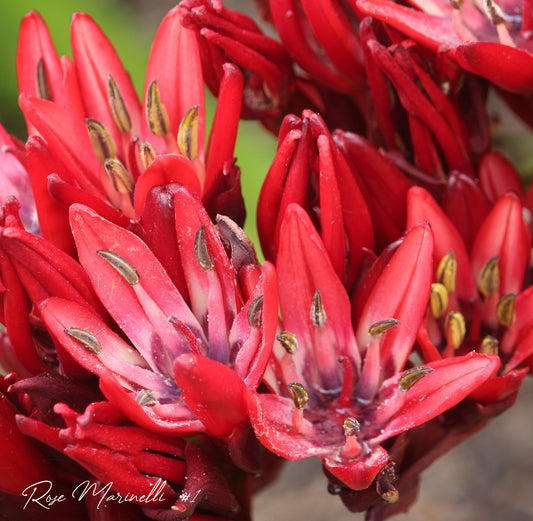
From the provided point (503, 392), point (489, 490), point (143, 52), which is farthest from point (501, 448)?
point (143, 52)

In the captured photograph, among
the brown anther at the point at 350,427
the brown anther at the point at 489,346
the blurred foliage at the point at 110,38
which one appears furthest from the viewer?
the blurred foliage at the point at 110,38

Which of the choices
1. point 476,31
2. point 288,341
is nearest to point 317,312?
point 288,341

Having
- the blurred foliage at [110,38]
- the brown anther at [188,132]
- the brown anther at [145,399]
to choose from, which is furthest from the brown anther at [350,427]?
the blurred foliage at [110,38]

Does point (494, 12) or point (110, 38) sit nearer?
point (494, 12)

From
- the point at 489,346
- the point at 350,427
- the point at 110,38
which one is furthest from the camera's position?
the point at 110,38

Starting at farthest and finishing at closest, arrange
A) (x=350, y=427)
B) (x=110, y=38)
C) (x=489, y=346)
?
(x=110, y=38) → (x=489, y=346) → (x=350, y=427)

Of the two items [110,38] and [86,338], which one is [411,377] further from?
[110,38]

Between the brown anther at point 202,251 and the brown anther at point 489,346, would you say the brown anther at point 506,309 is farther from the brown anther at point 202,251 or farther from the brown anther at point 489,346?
the brown anther at point 202,251
